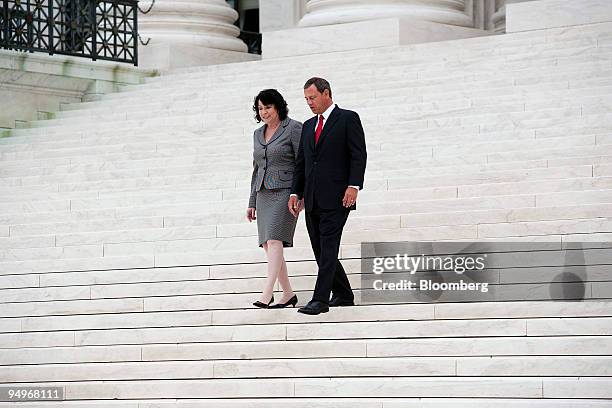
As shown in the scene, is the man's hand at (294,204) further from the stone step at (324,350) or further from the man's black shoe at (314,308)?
the stone step at (324,350)

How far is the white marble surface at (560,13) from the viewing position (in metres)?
18.5

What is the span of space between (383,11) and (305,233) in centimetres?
810

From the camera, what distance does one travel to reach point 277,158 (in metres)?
11.9

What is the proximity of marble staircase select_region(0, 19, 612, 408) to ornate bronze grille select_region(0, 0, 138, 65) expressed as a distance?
1.33 meters

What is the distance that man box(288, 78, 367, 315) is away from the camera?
11.3 metres

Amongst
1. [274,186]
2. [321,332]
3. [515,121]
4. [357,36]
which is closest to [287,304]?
[321,332]

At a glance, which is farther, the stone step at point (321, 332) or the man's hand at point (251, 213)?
the man's hand at point (251, 213)

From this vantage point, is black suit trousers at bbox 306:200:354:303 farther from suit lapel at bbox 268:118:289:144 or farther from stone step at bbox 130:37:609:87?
stone step at bbox 130:37:609:87

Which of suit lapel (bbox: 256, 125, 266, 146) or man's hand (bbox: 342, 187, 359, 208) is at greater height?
suit lapel (bbox: 256, 125, 266, 146)

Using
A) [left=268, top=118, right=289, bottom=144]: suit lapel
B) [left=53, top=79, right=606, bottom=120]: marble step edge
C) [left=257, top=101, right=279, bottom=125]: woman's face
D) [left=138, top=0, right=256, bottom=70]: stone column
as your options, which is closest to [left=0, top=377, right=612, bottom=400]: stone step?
[left=268, top=118, right=289, bottom=144]: suit lapel

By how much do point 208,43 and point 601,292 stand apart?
12.5 metres

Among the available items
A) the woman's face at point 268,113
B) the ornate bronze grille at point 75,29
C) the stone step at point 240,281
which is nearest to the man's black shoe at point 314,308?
the stone step at point 240,281

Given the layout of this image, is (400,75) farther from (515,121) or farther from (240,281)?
(240,281)

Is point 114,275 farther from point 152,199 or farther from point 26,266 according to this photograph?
point 152,199
